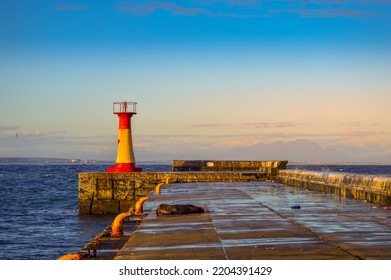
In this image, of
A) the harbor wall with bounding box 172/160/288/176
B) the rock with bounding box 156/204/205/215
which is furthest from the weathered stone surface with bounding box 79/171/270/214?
the rock with bounding box 156/204/205/215

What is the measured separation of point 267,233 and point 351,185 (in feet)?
27.6

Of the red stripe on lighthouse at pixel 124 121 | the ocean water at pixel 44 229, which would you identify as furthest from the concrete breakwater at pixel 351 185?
the red stripe on lighthouse at pixel 124 121

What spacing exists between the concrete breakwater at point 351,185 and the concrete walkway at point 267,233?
1.77ft

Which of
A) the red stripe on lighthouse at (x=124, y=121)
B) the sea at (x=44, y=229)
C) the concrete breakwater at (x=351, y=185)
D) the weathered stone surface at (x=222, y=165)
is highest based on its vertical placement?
the red stripe on lighthouse at (x=124, y=121)

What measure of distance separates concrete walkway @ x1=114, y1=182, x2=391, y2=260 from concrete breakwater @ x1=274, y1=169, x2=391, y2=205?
0.54 m

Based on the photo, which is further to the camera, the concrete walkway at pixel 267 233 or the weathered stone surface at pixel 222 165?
the weathered stone surface at pixel 222 165

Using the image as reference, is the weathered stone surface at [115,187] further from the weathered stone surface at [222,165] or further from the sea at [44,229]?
the weathered stone surface at [222,165]

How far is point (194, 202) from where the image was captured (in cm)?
1741

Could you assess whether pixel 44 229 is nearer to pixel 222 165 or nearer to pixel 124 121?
pixel 124 121

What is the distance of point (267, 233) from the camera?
35.1 feet

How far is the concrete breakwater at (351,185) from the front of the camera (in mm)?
Answer: 16266

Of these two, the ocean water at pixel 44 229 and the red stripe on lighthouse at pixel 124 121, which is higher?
the red stripe on lighthouse at pixel 124 121

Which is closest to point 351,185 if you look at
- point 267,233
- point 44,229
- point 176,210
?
point 176,210

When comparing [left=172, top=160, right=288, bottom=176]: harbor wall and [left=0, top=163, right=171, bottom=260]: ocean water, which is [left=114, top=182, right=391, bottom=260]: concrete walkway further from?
[left=172, top=160, right=288, bottom=176]: harbor wall
